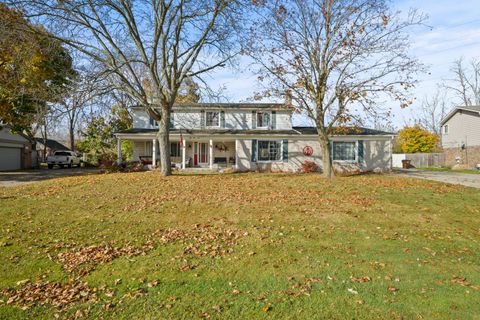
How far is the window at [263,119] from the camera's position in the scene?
24062mm

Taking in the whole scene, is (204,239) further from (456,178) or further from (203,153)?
(203,153)

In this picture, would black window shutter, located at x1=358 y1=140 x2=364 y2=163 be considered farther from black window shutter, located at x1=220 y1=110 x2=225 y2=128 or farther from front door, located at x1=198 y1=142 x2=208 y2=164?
front door, located at x1=198 y1=142 x2=208 y2=164

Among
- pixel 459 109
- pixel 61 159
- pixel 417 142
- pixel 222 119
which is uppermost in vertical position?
pixel 459 109

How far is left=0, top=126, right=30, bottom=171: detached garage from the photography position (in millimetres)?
26766

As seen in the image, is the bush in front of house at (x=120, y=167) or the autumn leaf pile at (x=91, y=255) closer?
the autumn leaf pile at (x=91, y=255)

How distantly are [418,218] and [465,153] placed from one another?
93.1 ft

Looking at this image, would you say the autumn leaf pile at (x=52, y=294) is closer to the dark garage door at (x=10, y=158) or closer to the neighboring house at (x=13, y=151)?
the neighboring house at (x=13, y=151)

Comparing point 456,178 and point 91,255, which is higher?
point 456,178

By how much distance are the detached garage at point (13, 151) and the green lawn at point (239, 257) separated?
2060cm

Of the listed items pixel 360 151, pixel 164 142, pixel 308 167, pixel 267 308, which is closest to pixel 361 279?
pixel 267 308

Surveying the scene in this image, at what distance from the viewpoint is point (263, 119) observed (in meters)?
24.1

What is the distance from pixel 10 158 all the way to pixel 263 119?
23504mm

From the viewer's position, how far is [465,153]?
3038 centimetres

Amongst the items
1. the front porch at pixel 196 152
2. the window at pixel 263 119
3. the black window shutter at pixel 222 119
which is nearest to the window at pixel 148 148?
the front porch at pixel 196 152
